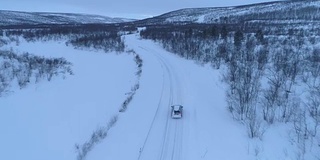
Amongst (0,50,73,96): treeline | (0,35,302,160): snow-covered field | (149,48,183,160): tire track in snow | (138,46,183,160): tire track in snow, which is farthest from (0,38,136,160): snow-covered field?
(149,48,183,160): tire track in snow

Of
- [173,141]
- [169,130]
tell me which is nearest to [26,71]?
[169,130]

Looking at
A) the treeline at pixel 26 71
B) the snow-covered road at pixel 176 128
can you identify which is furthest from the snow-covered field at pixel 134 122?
the treeline at pixel 26 71

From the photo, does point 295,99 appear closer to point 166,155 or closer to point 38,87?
point 166,155

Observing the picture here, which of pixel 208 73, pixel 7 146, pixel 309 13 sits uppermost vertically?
pixel 309 13

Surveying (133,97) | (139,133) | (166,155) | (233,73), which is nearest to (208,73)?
(233,73)

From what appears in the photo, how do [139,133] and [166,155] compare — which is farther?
[139,133]

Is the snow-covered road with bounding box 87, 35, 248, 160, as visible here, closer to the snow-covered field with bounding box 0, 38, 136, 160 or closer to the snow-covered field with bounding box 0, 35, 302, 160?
the snow-covered field with bounding box 0, 35, 302, 160

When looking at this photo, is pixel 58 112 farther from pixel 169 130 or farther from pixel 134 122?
pixel 169 130
